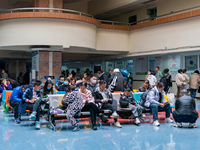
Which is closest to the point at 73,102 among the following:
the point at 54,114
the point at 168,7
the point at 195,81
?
the point at 54,114

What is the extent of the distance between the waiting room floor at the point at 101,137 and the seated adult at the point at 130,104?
13.6 inches

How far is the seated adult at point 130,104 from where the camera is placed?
831 cm

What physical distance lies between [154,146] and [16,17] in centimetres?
1215

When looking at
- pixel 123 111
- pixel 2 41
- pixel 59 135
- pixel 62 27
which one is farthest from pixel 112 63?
pixel 59 135

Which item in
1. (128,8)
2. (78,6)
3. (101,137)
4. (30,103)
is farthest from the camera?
(78,6)

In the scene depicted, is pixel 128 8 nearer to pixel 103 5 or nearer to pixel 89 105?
pixel 103 5

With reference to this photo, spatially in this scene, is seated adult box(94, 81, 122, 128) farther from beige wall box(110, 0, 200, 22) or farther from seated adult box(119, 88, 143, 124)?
beige wall box(110, 0, 200, 22)

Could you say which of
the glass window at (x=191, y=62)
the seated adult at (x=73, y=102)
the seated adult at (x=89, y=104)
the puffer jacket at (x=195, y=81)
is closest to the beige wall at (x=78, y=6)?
the glass window at (x=191, y=62)

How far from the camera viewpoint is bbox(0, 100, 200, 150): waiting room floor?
5.77 metres

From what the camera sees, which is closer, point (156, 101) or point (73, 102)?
point (73, 102)

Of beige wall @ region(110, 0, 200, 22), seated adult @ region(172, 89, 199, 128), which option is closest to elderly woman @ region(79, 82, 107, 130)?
seated adult @ region(172, 89, 199, 128)

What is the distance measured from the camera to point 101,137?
667cm

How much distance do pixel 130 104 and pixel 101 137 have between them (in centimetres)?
216

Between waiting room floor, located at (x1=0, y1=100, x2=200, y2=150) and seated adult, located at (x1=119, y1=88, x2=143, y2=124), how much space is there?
0.35m
